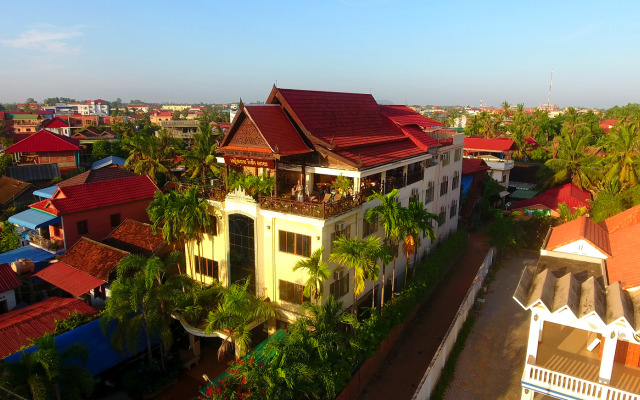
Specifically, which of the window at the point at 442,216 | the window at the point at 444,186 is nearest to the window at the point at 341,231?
the window at the point at 444,186

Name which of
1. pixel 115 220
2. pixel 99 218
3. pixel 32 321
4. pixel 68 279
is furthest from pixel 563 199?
pixel 32 321

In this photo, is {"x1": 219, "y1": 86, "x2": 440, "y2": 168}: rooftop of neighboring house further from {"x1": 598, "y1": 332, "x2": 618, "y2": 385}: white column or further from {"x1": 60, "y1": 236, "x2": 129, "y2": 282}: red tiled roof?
{"x1": 598, "y1": 332, "x2": 618, "y2": 385}: white column

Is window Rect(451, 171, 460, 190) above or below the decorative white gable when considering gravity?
above

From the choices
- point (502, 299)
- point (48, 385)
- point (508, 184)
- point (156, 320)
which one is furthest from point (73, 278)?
point (508, 184)

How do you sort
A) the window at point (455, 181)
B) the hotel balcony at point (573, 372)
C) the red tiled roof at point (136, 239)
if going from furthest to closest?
the window at point (455, 181), the red tiled roof at point (136, 239), the hotel balcony at point (573, 372)

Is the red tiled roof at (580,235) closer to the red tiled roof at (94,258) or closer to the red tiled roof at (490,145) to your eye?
the red tiled roof at (94,258)

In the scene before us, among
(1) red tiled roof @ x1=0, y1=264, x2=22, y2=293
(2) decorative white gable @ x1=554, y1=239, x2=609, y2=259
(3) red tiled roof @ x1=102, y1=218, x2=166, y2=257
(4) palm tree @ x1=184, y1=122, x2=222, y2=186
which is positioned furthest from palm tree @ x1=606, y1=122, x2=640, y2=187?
(1) red tiled roof @ x1=0, y1=264, x2=22, y2=293

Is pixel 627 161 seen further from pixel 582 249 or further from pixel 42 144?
pixel 42 144
